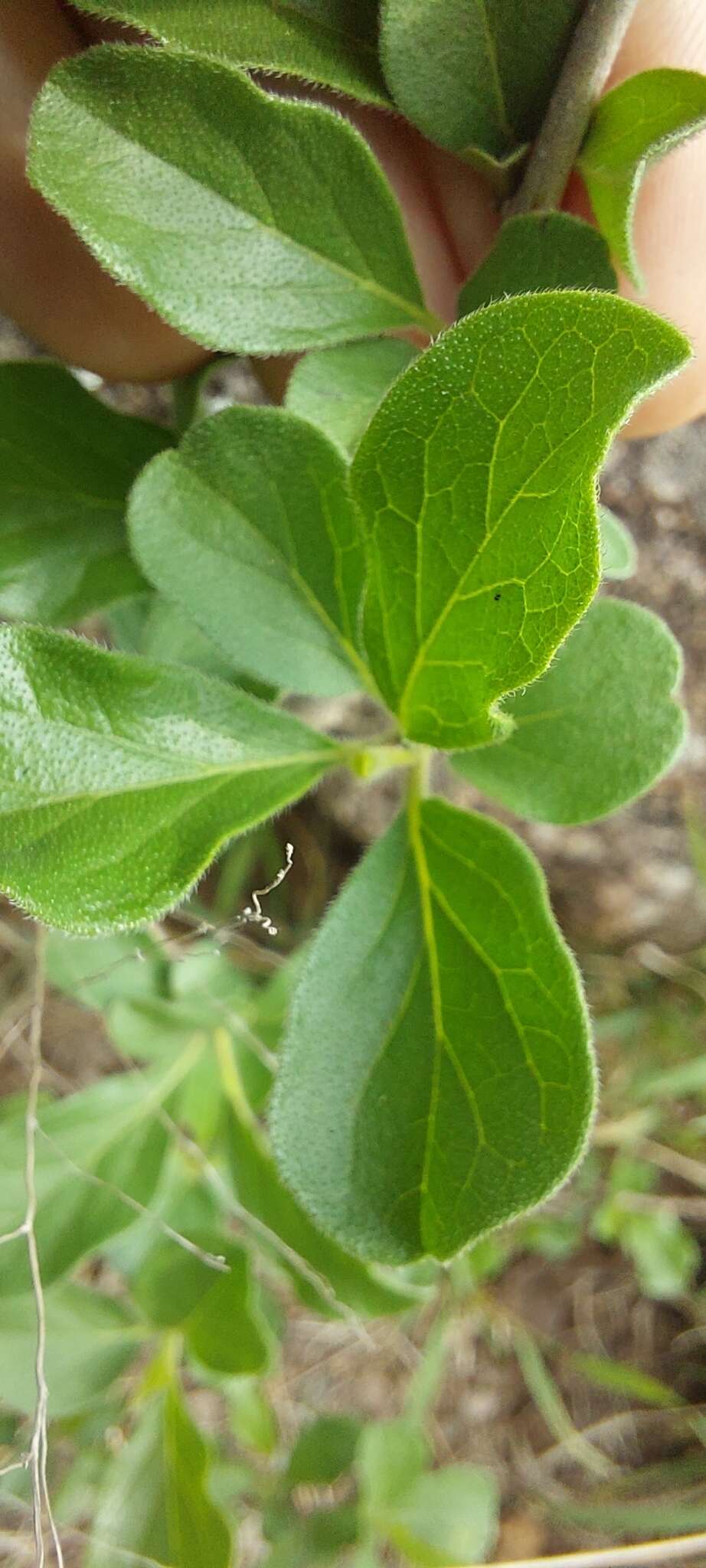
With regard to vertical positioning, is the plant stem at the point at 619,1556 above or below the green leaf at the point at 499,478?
below

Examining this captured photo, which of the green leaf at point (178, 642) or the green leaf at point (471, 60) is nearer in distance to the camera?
the green leaf at point (471, 60)

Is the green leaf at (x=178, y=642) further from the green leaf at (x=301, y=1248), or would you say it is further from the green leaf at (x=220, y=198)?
the green leaf at (x=301, y=1248)

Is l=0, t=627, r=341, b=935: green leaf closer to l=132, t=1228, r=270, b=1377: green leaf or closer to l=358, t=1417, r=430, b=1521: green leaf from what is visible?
l=132, t=1228, r=270, b=1377: green leaf

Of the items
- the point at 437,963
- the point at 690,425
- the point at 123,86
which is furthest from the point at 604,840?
the point at 123,86

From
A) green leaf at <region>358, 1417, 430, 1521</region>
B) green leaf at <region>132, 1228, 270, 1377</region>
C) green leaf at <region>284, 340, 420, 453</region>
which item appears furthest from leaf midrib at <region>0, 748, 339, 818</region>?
green leaf at <region>358, 1417, 430, 1521</region>

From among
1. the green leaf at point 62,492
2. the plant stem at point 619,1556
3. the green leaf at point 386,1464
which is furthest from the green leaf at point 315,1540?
the green leaf at point 62,492

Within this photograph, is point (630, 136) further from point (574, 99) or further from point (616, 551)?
point (616, 551)

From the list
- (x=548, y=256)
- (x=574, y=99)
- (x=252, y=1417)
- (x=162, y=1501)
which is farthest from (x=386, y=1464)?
(x=574, y=99)
